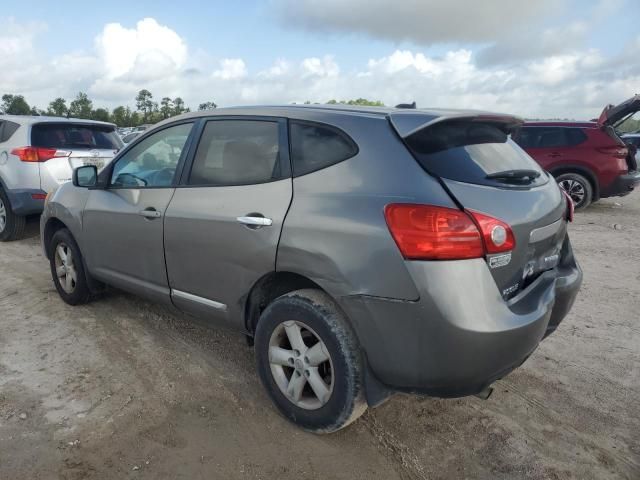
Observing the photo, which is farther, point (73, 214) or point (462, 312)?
point (73, 214)

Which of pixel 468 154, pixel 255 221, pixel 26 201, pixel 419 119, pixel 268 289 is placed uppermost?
pixel 419 119

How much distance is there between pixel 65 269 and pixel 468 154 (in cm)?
352

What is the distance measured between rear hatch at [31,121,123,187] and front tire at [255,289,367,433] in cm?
490

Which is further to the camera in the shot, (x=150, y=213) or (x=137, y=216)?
(x=137, y=216)

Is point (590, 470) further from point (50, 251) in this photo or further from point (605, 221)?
point (605, 221)

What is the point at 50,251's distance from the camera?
4477 mm

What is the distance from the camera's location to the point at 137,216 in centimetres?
339

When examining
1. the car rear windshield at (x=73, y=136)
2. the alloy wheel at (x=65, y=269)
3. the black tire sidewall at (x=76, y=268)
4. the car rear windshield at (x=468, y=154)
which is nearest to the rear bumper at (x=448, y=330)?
the car rear windshield at (x=468, y=154)

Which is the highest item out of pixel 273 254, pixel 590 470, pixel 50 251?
pixel 273 254

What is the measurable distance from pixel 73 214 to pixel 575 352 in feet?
13.0

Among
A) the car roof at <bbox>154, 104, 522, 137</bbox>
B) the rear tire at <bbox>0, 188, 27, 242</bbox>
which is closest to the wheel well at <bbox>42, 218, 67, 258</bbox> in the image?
the car roof at <bbox>154, 104, 522, 137</bbox>

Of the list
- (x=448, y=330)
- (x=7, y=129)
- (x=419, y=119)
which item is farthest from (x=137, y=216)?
(x=7, y=129)

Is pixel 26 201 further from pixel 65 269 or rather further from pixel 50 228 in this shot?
pixel 65 269

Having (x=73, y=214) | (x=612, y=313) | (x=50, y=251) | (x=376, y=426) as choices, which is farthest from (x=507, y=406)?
(x=50, y=251)
